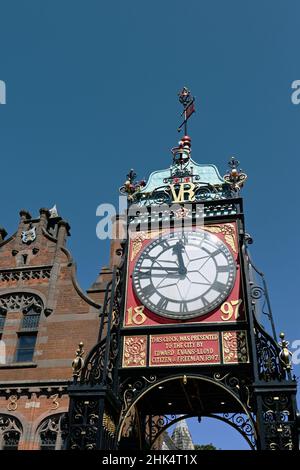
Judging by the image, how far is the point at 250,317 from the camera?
1087 centimetres

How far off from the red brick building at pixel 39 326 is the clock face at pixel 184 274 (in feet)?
10.5

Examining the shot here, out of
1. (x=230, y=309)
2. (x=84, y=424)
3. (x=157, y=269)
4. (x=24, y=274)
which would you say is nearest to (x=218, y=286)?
(x=230, y=309)

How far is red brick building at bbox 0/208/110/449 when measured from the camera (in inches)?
544

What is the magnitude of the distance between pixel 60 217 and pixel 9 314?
159 inches

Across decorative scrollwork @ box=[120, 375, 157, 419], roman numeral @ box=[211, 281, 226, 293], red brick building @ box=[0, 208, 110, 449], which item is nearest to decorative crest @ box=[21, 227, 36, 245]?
red brick building @ box=[0, 208, 110, 449]

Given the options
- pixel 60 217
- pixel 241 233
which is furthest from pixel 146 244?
pixel 60 217

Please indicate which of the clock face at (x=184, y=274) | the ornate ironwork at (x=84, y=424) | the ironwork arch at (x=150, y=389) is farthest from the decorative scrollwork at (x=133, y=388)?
the clock face at (x=184, y=274)

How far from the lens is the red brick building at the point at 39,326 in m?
13.8

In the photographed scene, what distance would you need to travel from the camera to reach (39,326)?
15.4 m

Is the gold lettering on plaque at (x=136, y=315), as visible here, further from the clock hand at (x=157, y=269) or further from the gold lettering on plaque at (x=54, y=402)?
the gold lettering on plaque at (x=54, y=402)

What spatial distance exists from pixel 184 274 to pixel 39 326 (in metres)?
5.27

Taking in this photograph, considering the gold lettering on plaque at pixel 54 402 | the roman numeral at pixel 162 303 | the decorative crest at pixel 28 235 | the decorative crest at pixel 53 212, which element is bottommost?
the gold lettering on plaque at pixel 54 402
